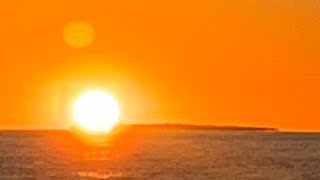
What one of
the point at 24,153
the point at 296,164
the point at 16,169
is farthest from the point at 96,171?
the point at 24,153

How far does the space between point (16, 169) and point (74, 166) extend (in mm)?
7785

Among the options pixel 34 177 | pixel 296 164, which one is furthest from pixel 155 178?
pixel 296 164

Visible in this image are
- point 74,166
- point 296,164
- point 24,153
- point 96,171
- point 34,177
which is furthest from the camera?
point 24,153

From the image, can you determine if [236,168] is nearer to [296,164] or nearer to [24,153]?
[296,164]

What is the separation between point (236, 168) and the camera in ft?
380

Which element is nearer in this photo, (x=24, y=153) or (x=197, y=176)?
(x=197, y=176)

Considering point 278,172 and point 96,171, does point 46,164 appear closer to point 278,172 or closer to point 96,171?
point 96,171

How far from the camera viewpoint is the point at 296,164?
409ft

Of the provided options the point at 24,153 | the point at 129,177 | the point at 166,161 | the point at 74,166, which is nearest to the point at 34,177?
the point at 129,177

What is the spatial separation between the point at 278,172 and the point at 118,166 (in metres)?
17.9

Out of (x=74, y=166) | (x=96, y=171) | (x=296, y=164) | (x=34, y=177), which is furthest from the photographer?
(x=296, y=164)

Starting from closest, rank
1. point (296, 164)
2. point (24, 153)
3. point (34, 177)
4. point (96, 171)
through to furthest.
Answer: point (34, 177)
point (96, 171)
point (296, 164)
point (24, 153)

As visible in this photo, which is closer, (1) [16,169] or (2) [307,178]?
(2) [307,178]

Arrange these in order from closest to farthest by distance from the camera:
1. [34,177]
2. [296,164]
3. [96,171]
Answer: [34,177] → [96,171] → [296,164]
